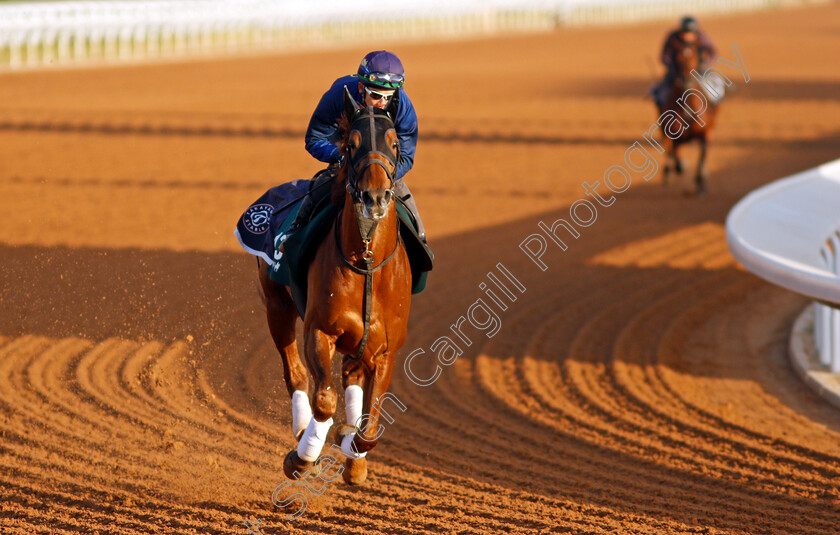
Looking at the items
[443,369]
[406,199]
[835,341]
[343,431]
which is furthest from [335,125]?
[835,341]

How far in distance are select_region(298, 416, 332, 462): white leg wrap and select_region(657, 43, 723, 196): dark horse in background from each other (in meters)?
9.88

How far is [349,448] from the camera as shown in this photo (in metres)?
5.08

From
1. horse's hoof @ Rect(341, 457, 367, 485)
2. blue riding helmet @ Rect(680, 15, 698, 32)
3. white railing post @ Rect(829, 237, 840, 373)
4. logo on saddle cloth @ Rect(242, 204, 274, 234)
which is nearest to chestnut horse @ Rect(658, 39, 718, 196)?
blue riding helmet @ Rect(680, 15, 698, 32)

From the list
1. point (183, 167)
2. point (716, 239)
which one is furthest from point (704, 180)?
point (183, 167)

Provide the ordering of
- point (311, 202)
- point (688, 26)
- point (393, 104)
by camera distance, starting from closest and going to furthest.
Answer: point (393, 104), point (311, 202), point (688, 26)

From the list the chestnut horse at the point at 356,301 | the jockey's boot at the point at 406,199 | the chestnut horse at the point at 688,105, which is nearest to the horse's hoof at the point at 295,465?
the chestnut horse at the point at 356,301

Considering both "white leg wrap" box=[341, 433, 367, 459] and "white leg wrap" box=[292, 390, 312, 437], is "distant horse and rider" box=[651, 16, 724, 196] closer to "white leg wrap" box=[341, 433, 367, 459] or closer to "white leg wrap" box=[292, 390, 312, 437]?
"white leg wrap" box=[292, 390, 312, 437]

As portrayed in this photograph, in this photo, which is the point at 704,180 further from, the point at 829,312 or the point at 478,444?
the point at 478,444

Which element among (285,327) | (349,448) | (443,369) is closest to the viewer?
(349,448)

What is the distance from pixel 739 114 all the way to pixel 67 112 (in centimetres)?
1453

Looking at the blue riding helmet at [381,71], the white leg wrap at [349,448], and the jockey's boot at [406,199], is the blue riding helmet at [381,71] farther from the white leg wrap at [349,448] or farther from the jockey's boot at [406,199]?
the white leg wrap at [349,448]

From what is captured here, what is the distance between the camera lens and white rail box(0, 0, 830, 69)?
82.2 ft

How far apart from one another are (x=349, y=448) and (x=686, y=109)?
995cm

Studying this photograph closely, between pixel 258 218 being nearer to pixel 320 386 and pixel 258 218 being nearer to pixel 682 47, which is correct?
pixel 320 386
